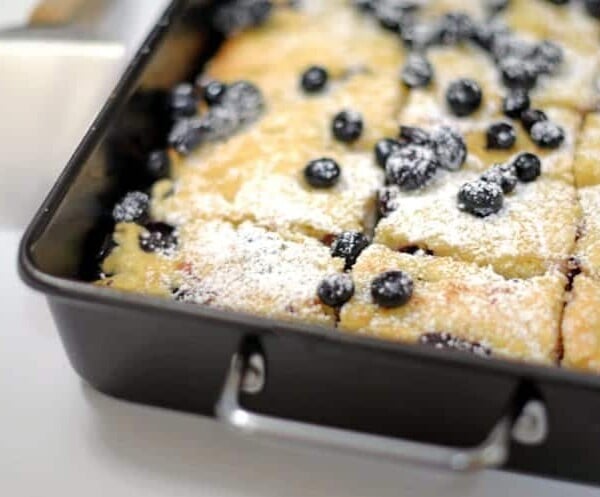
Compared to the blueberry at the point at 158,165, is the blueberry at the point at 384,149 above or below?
below

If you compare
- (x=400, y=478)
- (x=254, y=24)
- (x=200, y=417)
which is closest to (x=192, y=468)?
(x=200, y=417)

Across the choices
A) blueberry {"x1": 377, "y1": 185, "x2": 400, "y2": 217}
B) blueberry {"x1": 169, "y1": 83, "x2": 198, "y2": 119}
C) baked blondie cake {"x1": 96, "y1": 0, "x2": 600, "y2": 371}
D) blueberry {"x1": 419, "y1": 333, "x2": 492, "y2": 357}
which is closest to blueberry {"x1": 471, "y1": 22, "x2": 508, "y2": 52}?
baked blondie cake {"x1": 96, "y1": 0, "x2": 600, "y2": 371}

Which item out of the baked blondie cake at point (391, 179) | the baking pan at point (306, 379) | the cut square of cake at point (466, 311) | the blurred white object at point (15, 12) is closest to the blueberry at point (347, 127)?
the baked blondie cake at point (391, 179)

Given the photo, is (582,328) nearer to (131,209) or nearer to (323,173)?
(323,173)

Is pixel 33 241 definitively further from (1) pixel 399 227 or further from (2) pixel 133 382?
(1) pixel 399 227

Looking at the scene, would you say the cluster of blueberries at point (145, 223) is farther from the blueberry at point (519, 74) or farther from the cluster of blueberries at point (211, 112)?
the blueberry at point (519, 74)

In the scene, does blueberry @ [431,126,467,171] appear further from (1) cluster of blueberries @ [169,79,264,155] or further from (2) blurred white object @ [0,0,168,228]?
(2) blurred white object @ [0,0,168,228]

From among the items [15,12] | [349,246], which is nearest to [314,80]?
[349,246]
